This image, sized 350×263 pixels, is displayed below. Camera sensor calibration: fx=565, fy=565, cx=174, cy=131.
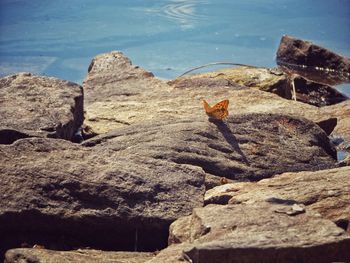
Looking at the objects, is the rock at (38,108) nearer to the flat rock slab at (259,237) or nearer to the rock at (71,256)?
the rock at (71,256)

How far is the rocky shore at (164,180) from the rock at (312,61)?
3.94m

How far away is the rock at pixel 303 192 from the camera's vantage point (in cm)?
321

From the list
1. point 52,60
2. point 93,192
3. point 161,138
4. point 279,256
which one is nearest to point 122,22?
point 52,60

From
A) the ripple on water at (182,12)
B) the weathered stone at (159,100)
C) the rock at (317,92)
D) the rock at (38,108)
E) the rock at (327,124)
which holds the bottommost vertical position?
the rock at (317,92)

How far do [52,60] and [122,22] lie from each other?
1794 mm

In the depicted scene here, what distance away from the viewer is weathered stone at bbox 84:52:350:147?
534 centimetres

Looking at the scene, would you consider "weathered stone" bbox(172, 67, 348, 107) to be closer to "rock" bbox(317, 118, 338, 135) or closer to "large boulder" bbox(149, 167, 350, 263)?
"rock" bbox(317, 118, 338, 135)

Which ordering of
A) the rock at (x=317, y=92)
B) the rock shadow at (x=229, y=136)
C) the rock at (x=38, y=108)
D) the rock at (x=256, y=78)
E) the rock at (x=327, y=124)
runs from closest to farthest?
the rock shadow at (x=229, y=136)
the rock at (x=38, y=108)
the rock at (x=327, y=124)
the rock at (x=256, y=78)
the rock at (x=317, y=92)

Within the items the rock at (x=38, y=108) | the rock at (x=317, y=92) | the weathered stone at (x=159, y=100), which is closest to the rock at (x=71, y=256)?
the rock at (x=38, y=108)

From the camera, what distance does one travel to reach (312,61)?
32.5 ft

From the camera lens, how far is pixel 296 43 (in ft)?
32.2

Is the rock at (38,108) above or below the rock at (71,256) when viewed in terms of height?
above

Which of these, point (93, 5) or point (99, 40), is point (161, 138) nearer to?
point (99, 40)

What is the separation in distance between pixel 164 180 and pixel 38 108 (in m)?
1.77
